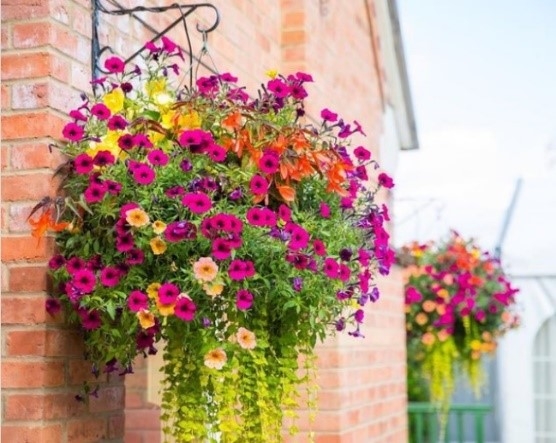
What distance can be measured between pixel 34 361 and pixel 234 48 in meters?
1.54

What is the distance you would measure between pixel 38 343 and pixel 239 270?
1.80 feet

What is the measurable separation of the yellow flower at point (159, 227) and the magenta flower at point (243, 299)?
21 centimetres

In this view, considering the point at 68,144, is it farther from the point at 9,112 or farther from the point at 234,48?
the point at 234,48

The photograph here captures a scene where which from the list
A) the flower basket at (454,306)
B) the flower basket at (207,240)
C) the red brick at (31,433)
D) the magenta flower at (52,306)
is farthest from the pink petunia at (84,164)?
the flower basket at (454,306)

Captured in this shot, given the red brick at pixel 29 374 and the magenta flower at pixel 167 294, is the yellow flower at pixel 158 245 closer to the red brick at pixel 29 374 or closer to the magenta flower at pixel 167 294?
the magenta flower at pixel 167 294

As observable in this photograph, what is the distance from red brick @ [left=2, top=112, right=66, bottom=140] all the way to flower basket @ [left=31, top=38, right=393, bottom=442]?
0.06 meters

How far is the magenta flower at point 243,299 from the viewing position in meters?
2.04

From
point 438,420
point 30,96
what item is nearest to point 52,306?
point 30,96

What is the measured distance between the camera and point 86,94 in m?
2.36

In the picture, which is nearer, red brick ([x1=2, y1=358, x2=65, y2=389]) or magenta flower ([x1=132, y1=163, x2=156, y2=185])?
magenta flower ([x1=132, y1=163, x2=156, y2=185])

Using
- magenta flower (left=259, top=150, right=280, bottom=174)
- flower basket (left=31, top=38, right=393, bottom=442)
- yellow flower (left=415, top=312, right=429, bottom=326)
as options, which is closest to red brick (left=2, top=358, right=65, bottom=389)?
flower basket (left=31, top=38, right=393, bottom=442)

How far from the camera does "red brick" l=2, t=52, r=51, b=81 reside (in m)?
2.29

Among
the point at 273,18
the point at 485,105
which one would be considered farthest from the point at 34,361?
the point at 485,105

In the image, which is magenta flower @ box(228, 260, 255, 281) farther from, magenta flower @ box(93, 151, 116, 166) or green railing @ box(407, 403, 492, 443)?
green railing @ box(407, 403, 492, 443)
